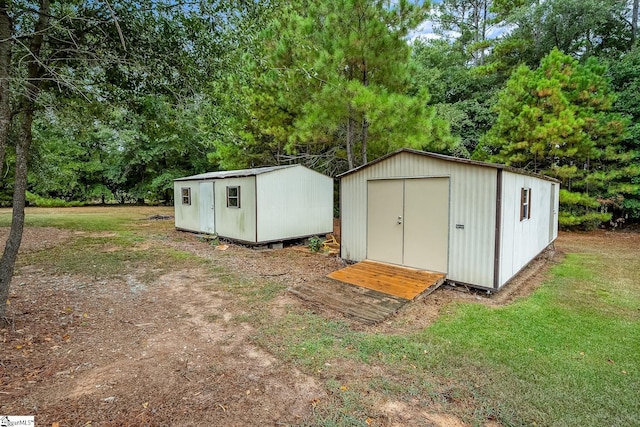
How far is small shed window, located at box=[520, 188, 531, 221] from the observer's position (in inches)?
231

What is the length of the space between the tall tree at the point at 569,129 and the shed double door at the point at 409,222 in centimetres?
786

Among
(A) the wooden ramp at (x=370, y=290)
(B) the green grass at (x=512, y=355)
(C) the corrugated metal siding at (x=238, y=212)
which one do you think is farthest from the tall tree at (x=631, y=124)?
(C) the corrugated metal siding at (x=238, y=212)

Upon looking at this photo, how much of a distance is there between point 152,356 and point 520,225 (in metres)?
5.98

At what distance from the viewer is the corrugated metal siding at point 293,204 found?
9156 millimetres

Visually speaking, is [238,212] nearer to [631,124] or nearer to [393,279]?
[393,279]

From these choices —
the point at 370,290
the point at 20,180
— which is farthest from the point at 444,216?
the point at 20,180

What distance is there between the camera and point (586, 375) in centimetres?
294

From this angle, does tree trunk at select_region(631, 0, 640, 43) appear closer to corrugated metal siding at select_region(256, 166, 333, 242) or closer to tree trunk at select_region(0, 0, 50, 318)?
corrugated metal siding at select_region(256, 166, 333, 242)

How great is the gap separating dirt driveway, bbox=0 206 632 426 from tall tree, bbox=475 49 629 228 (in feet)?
24.2

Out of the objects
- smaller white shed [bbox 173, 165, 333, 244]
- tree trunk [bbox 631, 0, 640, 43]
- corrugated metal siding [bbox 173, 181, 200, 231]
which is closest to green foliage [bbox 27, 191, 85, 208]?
corrugated metal siding [bbox 173, 181, 200, 231]

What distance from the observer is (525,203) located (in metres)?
6.13

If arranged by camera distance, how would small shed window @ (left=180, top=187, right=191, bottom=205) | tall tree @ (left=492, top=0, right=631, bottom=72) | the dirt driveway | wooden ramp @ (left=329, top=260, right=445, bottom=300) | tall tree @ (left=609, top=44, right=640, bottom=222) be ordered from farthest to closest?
tall tree @ (left=492, top=0, right=631, bottom=72), small shed window @ (left=180, top=187, right=191, bottom=205), tall tree @ (left=609, top=44, right=640, bottom=222), wooden ramp @ (left=329, top=260, right=445, bottom=300), the dirt driveway

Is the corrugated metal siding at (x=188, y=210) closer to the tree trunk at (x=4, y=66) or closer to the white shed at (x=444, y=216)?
the white shed at (x=444, y=216)

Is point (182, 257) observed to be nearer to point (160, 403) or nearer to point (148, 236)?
point (148, 236)
